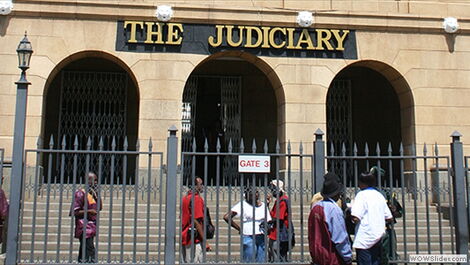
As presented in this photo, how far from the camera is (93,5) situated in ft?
42.6

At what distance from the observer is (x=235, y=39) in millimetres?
13344

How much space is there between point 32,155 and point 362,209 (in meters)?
9.09

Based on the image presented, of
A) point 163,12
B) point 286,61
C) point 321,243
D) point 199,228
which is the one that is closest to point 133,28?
point 163,12

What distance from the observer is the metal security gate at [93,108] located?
15.6 meters

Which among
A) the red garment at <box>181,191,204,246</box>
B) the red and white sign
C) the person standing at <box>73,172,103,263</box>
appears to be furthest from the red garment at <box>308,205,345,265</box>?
the person standing at <box>73,172,103,263</box>

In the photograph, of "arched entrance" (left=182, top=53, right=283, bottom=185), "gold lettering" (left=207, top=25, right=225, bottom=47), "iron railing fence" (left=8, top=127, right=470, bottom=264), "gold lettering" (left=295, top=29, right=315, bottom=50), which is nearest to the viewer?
"iron railing fence" (left=8, top=127, right=470, bottom=264)

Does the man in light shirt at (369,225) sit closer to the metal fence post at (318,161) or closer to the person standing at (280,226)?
the metal fence post at (318,161)

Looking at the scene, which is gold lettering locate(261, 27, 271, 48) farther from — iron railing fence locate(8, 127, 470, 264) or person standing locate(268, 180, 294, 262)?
person standing locate(268, 180, 294, 262)

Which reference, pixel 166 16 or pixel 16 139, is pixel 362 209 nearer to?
pixel 16 139

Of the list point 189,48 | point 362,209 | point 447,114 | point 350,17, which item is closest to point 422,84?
point 447,114

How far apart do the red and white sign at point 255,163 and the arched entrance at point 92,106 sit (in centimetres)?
889

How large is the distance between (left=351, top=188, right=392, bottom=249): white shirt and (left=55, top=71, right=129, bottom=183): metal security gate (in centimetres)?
1058

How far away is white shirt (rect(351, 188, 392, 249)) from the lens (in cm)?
614

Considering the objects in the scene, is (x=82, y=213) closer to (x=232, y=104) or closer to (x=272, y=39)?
(x=272, y=39)
